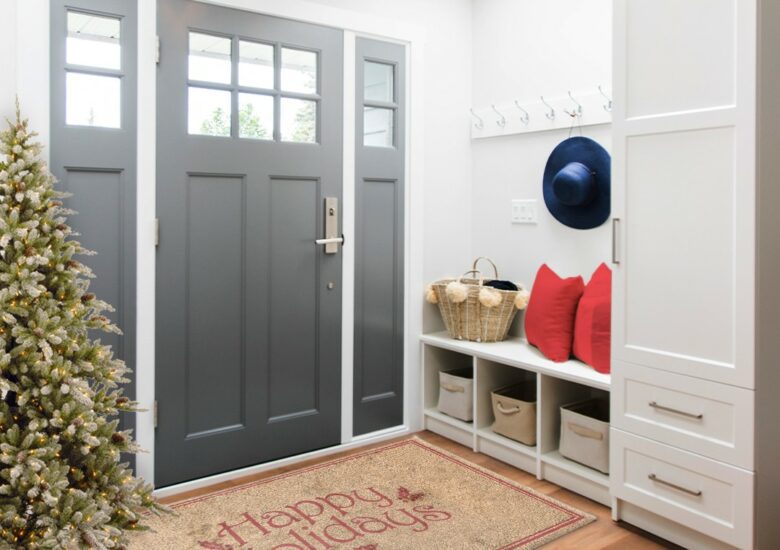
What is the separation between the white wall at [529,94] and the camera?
3.13 m

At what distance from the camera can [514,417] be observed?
3.11 meters

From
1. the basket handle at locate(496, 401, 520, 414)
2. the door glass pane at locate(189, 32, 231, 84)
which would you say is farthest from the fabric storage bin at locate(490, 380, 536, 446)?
the door glass pane at locate(189, 32, 231, 84)

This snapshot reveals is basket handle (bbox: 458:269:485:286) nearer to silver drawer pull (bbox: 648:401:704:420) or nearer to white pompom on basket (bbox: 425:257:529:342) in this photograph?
white pompom on basket (bbox: 425:257:529:342)

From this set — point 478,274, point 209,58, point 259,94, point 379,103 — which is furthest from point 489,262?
point 209,58

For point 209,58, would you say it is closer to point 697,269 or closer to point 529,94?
point 529,94

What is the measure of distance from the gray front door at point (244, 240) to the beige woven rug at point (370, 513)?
0.26 meters

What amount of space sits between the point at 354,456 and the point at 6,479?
62.8 inches

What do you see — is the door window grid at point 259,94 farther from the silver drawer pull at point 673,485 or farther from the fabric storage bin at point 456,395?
the silver drawer pull at point 673,485

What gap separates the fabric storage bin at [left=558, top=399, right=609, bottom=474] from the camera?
8.96 ft

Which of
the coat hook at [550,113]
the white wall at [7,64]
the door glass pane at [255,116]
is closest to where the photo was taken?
the white wall at [7,64]

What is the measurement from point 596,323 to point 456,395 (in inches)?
34.1

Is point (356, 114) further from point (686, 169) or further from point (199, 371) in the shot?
point (686, 169)

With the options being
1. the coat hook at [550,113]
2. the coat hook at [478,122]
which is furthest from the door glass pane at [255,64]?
the coat hook at [550,113]

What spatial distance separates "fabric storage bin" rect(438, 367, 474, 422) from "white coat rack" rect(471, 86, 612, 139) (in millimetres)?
1248
